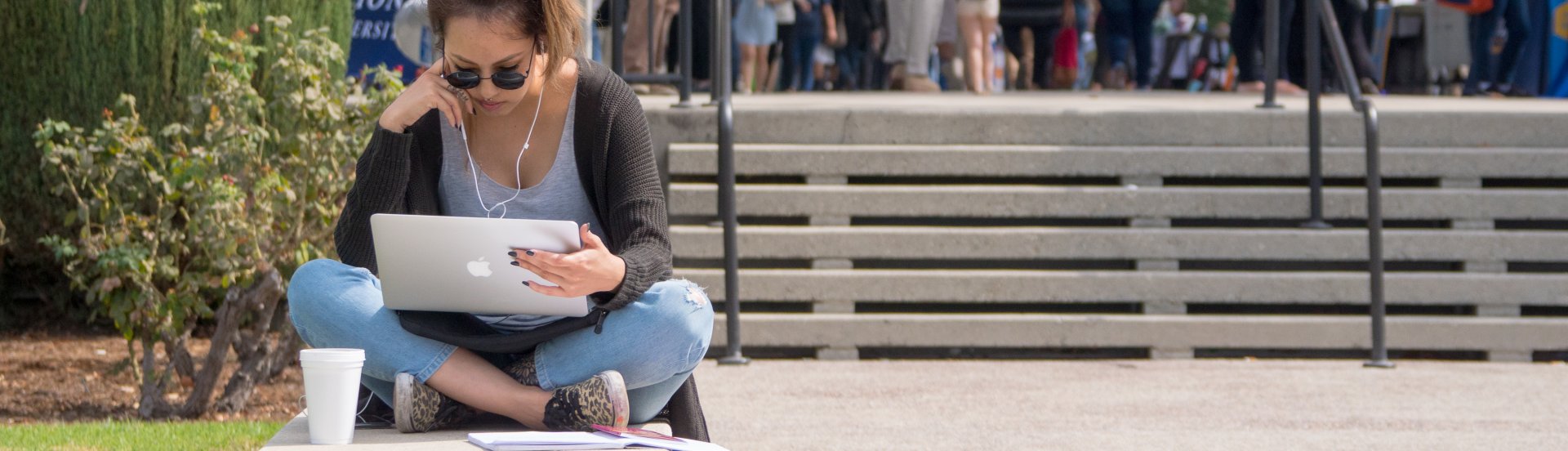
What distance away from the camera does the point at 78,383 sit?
5566 millimetres

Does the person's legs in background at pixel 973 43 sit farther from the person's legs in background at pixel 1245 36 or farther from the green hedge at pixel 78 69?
the green hedge at pixel 78 69

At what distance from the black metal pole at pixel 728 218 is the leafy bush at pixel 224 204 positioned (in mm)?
1236

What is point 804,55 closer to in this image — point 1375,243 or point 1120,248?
point 1120,248

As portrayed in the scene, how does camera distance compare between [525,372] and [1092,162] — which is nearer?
[525,372]

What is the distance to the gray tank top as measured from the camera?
309 centimetres

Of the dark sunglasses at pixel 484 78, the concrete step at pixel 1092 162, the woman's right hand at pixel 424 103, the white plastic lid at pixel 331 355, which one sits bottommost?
the white plastic lid at pixel 331 355

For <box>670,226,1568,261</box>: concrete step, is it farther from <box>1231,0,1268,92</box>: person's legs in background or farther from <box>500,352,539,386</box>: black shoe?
Answer: <box>1231,0,1268,92</box>: person's legs in background

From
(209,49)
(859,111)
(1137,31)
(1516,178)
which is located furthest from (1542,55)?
(209,49)

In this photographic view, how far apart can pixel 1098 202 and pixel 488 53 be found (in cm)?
373

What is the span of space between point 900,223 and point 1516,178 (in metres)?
2.39

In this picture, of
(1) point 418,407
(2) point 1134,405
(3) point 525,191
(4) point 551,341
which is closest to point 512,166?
(3) point 525,191

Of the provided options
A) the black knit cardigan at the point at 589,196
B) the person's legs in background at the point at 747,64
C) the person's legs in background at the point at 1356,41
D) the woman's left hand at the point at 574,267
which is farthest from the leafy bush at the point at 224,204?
the person's legs in background at the point at 1356,41

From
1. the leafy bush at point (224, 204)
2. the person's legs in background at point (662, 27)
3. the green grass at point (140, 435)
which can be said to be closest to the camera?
the green grass at point (140, 435)

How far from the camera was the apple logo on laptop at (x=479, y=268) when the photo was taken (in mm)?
2711
